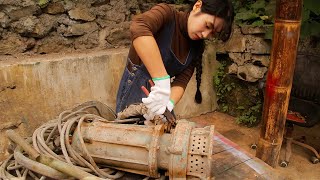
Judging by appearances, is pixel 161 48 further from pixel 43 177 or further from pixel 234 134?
pixel 234 134

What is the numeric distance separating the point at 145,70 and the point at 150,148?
65 cm

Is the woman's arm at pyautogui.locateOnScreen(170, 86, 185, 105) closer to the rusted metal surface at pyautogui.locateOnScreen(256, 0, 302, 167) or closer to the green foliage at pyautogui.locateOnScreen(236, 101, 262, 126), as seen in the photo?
the rusted metal surface at pyautogui.locateOnScreen(256, 0, 302, 167)

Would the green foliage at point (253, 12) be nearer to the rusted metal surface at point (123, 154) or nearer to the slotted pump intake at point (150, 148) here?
the rusted metal surface at point (123, 154)

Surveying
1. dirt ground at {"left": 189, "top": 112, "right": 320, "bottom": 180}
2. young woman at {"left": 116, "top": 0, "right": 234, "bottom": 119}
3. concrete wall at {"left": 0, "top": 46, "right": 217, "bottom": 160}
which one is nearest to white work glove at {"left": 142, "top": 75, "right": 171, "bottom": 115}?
young woman at {"left": 116, "top": 0, "right": 234, "bottom": 119}

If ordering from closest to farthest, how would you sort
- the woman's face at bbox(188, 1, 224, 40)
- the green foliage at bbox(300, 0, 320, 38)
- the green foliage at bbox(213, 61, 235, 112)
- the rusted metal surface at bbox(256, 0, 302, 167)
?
the woman's face at bbox(188, 1, 224, 40), the rusted metal surface at bbox(256, 0, 302, 167), the green foliage at bbox(300, 0, 320, 38), the green foliage at bbox(213, 61, 235, 112)

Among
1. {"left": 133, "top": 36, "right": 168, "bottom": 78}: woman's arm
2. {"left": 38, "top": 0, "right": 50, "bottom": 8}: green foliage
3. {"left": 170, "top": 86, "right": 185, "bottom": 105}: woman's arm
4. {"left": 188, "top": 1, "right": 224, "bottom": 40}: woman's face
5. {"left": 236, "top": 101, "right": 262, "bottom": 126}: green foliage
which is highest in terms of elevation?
{"left": 38, "top": 0, "right": 50, "bottom": 8}: green foliage

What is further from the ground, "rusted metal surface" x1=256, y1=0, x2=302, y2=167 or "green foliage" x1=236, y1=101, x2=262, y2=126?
"rusted metal surface" x1=256, y1=0, x2=302, y2=167

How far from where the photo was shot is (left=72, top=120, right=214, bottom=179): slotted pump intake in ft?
4.00

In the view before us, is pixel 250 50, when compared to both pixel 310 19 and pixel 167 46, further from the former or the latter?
pixel 167 46

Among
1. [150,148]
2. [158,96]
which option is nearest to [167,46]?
[158,96]

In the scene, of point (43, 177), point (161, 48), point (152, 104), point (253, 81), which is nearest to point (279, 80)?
point (161, 48)

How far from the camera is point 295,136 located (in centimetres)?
323

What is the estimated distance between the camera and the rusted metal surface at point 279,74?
76.2 inches

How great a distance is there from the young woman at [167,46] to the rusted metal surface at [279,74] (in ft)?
1.78
